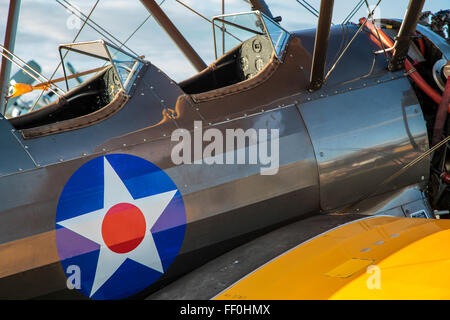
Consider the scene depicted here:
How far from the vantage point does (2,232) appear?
85.6 inches

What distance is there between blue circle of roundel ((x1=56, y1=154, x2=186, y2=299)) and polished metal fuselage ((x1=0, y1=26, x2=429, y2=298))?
57mm

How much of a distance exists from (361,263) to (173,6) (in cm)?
643

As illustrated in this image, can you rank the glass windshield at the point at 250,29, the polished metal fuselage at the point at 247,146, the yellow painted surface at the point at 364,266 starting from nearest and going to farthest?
the yellow painted surface at the point at 364,266 → the polished metal fuselage at the point at 247,146 → the glass windshield at the point at 250,29

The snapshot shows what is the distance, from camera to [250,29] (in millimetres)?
3467

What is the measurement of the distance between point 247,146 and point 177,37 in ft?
17.0

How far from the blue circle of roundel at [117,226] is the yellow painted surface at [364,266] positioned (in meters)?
0.57

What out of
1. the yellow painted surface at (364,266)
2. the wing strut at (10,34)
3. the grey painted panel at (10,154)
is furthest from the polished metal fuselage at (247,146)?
the wing strut at (10,34)

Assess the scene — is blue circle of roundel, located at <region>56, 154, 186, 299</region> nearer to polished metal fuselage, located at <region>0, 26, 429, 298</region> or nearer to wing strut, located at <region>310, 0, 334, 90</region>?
polished metal fuselage, located at <region>0, 26, 429, 298</region>

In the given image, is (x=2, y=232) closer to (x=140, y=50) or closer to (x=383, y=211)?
(x=383, y=211)

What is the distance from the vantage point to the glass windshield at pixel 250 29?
129 inches

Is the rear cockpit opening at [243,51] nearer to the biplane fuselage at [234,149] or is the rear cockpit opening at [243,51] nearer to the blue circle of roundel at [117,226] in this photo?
the biplane fuselage at [234,149]

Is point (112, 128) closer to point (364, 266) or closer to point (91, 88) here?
point (91, 88)

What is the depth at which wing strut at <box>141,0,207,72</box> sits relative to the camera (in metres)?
7.10

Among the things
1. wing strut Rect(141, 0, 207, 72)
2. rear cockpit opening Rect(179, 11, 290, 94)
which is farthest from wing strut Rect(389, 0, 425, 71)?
wing strut Rect(141, 0, 207, 72)
